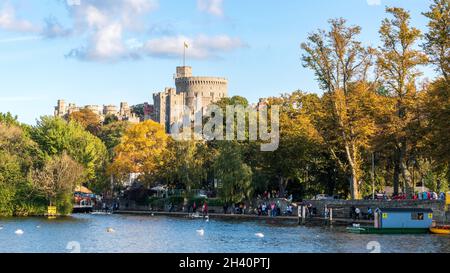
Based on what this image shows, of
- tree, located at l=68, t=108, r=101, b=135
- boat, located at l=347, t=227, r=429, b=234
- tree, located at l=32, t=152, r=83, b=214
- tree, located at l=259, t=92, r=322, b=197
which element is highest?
tree, located at l=68, t=108, r=101, b=135

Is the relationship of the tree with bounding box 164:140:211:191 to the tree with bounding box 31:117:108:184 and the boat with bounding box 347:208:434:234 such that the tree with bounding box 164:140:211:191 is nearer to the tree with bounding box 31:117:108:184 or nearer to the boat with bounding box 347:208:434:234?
the tree with bounding box 31:117:108:184

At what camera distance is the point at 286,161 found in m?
75.3

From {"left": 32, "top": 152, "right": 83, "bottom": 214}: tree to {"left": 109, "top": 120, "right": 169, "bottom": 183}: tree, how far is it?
12.7 meters

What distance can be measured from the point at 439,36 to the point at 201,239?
23.0m

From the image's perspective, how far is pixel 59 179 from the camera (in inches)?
2943

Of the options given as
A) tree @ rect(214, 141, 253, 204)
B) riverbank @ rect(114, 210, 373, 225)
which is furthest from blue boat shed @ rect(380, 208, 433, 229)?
tree @ rect(214, 141, 253, 204)

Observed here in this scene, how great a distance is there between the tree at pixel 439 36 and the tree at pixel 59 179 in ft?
120

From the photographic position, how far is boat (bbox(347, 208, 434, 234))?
51375 mm

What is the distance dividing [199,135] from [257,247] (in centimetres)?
4523

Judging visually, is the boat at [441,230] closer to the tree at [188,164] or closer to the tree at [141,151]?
the tree at [188,164]

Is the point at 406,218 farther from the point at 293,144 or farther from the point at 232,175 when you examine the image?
the point at 232,175
